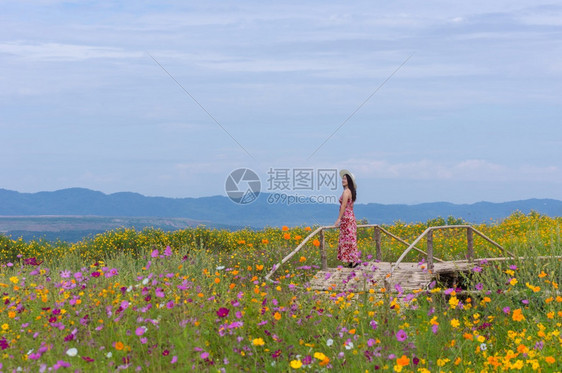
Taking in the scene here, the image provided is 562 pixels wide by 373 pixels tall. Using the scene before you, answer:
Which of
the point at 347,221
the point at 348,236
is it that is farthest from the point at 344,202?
the point at 348,236

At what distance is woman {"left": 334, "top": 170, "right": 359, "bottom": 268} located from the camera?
39.8 feet

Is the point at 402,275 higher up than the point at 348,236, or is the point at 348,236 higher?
the point at 348,236

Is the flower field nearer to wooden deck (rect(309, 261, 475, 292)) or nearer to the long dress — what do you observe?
wooden deck (rect(309, 261, 475, 292))

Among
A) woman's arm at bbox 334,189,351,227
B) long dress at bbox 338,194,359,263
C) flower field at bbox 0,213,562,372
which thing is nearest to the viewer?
flower field at bbox 0,213,562,372

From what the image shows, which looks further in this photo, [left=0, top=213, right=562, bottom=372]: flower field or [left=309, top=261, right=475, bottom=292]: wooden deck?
[left=309, top=261, right=475, bottom=292]: wooden deck

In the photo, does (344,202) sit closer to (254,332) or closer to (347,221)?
(347,221)

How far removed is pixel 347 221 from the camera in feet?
40.2

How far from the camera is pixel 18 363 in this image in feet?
17.7

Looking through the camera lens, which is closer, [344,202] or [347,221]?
[344,202]

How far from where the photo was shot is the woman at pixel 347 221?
12.1 metres

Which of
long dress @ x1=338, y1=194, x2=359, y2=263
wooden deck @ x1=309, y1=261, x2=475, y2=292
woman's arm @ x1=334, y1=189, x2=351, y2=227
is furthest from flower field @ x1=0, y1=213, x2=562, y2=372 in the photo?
long dress @ x1=338, y1=194, x2=359, y2=263

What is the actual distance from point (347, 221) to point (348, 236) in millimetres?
313

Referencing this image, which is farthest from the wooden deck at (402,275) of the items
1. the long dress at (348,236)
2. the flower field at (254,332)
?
the flower field at (254,332)

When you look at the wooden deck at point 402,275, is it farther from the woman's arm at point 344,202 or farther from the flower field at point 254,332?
the flower field at point 254,332
